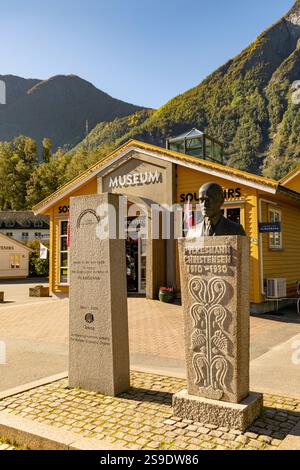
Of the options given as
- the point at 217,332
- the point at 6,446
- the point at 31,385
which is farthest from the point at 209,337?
the point at 31,385

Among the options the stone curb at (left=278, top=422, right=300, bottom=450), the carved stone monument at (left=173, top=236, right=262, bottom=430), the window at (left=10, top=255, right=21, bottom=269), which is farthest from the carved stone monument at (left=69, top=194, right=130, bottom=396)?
the window at (left=10, top=255, right=21, bottom=269)

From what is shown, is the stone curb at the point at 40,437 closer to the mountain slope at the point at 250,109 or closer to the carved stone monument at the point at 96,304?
the carved stone monument at the point at 96,304

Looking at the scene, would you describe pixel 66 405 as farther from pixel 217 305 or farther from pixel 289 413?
pixel 289 413

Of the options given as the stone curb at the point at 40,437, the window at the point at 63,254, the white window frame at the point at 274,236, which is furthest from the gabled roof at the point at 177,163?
the stone curb at the point at 40,437

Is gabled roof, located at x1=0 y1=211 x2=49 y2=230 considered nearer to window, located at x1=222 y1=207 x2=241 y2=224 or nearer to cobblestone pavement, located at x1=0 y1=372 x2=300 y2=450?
window, located at x1=222 y1=207 x2=241 y2=224

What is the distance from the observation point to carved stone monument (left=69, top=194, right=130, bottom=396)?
5352 mm

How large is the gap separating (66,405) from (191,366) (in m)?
1.60

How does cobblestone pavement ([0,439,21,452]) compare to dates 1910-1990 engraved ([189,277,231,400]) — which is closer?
cobblestone pavement ([0,439,21,452])

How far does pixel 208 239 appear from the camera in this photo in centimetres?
450

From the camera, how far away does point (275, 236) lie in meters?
15.4

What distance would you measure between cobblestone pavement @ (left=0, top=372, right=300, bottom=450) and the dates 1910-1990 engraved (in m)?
0.45

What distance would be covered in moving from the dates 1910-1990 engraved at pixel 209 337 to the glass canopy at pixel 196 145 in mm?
15871

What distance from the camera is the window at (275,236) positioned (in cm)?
1471

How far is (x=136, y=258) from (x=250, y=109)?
4637 inches
